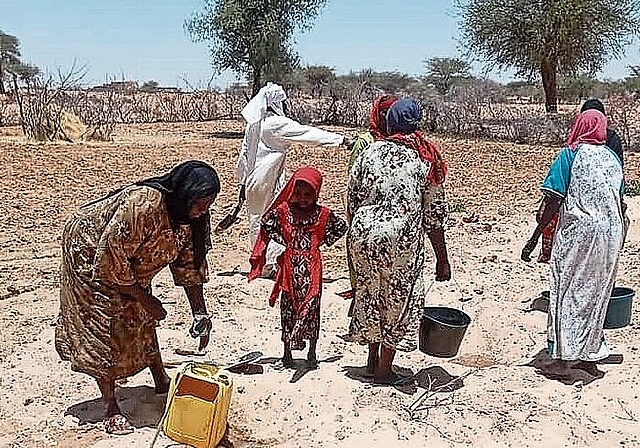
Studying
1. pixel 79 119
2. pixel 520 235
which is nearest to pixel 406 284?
pixel 520 235

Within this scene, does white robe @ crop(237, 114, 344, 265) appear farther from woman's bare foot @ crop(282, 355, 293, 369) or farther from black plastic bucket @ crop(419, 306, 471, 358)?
black plastic bucket @ crop(419, 306, 471, 358)


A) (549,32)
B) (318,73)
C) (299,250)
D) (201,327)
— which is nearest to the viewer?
(201,327)

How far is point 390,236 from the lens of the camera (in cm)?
410

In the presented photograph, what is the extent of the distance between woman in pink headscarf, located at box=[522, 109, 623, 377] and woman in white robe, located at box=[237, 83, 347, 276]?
7.05 feet

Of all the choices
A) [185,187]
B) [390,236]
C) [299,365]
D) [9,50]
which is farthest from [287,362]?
[9,50]

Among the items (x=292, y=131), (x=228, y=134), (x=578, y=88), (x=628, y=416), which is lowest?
(x=628, y=416)

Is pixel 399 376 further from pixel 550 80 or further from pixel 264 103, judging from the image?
pixel 550 80

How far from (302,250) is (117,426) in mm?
1419

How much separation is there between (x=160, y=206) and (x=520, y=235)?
17.9ft

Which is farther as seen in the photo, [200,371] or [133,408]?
[133,408]

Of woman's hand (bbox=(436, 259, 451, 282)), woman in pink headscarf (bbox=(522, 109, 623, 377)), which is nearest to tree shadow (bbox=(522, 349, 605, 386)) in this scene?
woman in pink headscarf (bbox=(522, 109, 623, 377))

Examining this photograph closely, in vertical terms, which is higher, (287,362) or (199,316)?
(199,316)

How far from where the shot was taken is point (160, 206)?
3.52 metres

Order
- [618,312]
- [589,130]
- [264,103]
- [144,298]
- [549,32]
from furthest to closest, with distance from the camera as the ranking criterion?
[549,32]
[264,103]
[618,312]
[589,130]
[144,298]
